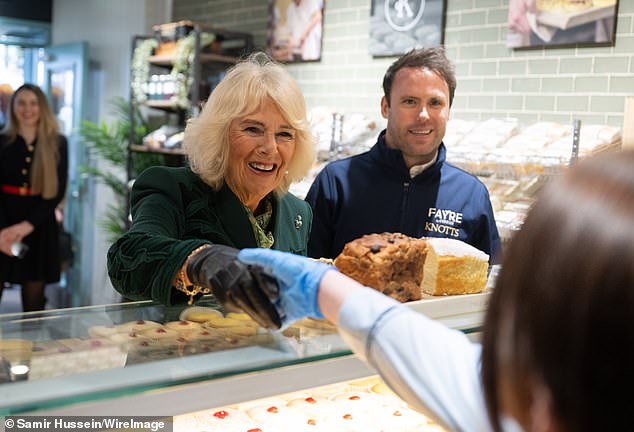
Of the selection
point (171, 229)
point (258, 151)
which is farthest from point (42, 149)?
point (171, 229)

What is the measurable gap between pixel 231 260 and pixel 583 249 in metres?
0.67

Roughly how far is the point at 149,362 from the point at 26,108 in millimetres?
4839

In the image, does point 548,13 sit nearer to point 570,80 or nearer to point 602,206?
point 570,80

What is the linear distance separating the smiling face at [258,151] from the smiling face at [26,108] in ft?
12.8

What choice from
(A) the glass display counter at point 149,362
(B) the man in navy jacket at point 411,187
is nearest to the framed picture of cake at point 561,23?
(B) the man in navy jacket at point 411,187

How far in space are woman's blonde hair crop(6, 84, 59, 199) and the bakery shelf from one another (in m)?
3.65

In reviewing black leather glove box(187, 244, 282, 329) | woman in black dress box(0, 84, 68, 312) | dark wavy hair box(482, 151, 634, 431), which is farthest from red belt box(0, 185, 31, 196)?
dark wavy hair box(482, 151, 634, 431)

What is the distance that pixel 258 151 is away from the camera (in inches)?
82.8

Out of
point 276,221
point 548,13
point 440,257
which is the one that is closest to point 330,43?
point 548,13

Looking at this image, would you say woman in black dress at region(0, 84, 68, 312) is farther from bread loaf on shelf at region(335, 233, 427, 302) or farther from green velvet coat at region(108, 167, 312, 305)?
bread loaf on shelf at region(335, 233, 427, 302)

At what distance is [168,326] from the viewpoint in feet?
4.51

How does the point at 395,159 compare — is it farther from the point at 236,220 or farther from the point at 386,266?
the point at 386,266

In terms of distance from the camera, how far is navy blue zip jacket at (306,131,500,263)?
9.58 feet

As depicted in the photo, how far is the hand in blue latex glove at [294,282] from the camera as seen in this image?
3.57 feet
